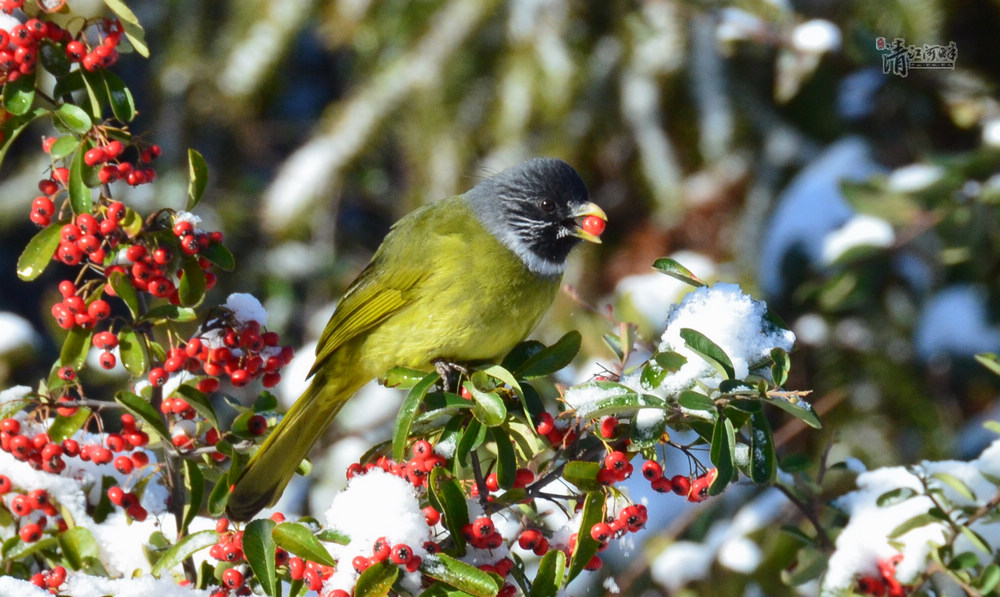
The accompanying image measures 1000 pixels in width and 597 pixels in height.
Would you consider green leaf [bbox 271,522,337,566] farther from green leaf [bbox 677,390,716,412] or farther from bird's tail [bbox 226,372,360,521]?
green leaf [bbox 677,390,716,412]

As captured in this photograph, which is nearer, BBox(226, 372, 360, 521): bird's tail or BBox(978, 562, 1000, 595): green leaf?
BBox(978, 562, 1000, 595): green leaf

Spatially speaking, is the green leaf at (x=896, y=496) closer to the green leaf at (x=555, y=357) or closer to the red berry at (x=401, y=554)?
the green leaf at (x=555, y=357)

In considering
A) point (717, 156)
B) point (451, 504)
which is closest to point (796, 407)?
point (451, 504)

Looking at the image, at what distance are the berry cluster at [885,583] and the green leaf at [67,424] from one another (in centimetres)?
182

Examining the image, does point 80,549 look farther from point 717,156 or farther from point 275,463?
point 717,156

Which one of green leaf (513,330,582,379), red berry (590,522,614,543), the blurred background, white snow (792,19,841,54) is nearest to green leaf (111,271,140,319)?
green leaf (513,330,582,379)

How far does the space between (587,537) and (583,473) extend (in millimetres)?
123

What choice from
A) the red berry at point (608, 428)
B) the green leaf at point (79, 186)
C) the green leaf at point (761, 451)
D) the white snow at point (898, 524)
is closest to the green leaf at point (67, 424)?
the green leaf at point (79, 186)

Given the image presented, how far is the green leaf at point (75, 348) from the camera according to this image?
2061 millimetres

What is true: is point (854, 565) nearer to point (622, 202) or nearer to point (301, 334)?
point (622, 202)

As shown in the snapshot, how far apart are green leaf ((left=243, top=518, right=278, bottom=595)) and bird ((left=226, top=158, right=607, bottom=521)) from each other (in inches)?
25.5

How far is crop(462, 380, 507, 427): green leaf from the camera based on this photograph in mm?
1887

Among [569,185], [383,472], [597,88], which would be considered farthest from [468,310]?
[597,88]

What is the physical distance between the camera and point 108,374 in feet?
14.9
